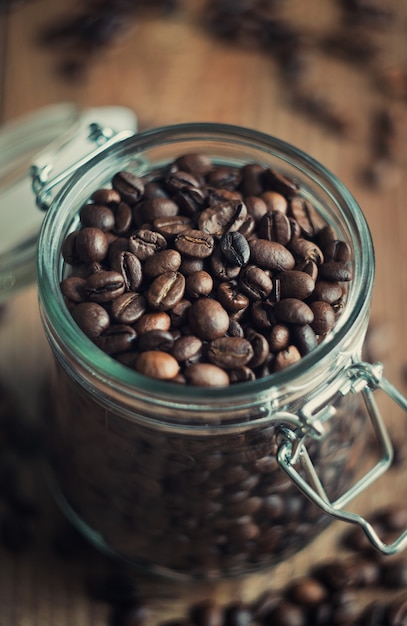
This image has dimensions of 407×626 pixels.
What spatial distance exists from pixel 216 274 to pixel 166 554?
1.25 ft

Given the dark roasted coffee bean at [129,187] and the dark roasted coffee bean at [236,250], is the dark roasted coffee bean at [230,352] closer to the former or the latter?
the dark roasted coffee bean at [236,250]

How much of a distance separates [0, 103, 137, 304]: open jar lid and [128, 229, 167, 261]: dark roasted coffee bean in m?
0.26

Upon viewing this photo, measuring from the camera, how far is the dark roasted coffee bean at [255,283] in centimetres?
84

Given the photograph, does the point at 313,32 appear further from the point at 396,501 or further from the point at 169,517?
the point at 169,517

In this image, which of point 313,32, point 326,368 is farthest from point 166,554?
point 313,32

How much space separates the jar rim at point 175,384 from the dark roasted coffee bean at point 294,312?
0.09 feet

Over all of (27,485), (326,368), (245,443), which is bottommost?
(27,485)

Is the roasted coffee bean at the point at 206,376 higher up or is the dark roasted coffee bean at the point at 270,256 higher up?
the dark roasted coffee bean at the point at 270,256

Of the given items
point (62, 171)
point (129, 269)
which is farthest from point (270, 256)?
point (62, 171)

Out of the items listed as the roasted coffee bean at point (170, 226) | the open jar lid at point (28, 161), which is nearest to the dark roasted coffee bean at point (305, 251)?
the roasted coffee bean at point (170, 226)

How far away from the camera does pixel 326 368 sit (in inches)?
32.4

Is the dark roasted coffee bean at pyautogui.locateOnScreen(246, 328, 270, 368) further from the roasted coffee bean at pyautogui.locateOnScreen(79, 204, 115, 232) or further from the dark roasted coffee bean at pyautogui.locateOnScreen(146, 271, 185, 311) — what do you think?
the roasted coffee bean at pyautogui.locateOnScreen(79, 204, 115, 232)

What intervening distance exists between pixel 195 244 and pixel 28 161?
1.66 feet

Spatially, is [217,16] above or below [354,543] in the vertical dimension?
above
